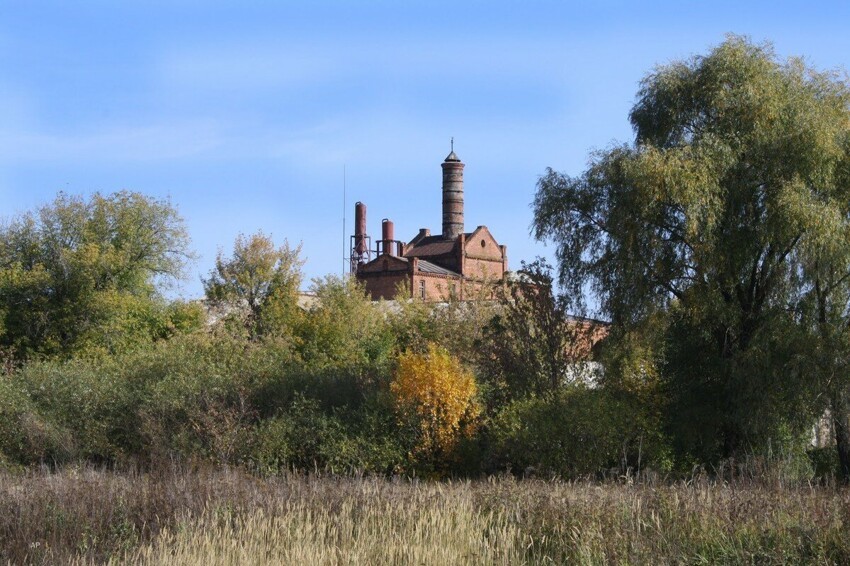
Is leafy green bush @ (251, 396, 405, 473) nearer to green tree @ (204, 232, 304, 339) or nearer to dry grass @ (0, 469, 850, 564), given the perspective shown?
dry grass @ (0, 469, 850, 564)

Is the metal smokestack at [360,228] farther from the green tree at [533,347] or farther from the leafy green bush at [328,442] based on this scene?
the leafy green bush at [328,442]

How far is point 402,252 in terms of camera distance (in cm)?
7619

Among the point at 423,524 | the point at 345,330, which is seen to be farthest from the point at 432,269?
the point at 423,524

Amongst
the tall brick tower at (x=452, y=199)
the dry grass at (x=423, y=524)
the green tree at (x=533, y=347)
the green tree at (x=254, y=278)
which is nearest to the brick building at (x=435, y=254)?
the tall brick tower at (x=452, y=199)

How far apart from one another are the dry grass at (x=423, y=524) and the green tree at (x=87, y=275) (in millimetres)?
30061

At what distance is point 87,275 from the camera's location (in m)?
45.0

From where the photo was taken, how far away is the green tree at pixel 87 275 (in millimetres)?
43562

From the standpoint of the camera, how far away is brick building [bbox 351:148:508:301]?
70.3m

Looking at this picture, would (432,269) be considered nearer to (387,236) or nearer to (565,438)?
(387,236)

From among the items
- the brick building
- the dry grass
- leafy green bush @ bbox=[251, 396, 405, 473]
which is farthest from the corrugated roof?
the dry grass

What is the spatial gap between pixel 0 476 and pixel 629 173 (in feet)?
42.9

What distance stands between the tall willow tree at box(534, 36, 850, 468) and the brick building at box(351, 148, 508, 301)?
1796 inches

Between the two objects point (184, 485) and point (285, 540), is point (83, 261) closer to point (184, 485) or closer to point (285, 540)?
point (184, 485)

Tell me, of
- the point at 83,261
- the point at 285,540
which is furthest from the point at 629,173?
the point at 83,261
